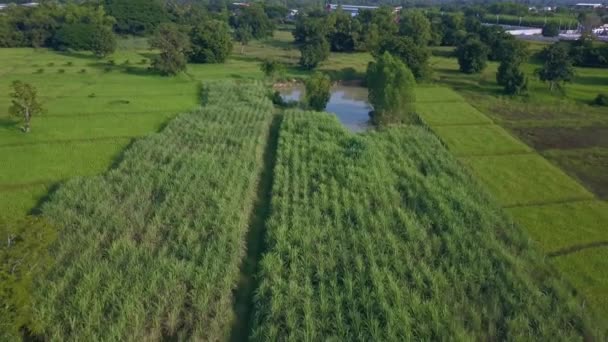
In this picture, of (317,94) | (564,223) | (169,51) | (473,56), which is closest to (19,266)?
(564,223)

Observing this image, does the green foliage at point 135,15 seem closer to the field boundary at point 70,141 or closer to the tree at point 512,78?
the field boundary at point 70,141

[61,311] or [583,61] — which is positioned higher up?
[583,61]

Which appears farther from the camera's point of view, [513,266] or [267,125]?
[267,125]

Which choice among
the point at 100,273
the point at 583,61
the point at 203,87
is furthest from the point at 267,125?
the point at 583,61

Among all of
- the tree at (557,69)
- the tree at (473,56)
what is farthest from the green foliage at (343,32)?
the tree at (557,69)

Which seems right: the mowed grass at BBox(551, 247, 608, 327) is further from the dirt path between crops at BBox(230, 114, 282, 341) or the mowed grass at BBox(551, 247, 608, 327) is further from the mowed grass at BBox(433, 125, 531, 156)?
the mowed grass at BBox(433, 125, 531, 156)

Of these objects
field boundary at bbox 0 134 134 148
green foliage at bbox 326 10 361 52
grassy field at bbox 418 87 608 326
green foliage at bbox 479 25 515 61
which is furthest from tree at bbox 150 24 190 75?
green foliage at bbox 479 25 515 61

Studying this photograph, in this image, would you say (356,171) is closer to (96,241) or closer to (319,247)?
(319,247)
